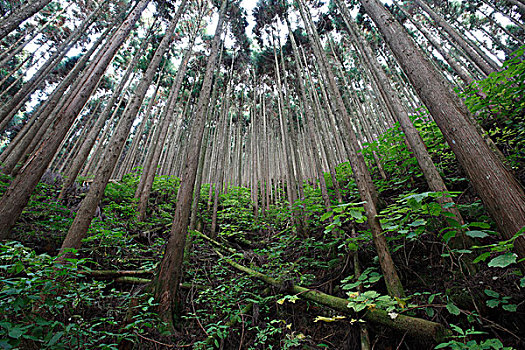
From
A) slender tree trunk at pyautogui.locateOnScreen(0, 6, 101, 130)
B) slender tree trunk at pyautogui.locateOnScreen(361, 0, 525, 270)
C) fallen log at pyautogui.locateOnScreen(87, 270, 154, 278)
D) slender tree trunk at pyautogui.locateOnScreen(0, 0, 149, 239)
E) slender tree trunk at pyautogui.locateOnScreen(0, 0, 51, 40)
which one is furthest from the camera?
slender tree trunk at pyautogui.locateOnScreen(0, 6, 101, 130)

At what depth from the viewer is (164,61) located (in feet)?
45.9

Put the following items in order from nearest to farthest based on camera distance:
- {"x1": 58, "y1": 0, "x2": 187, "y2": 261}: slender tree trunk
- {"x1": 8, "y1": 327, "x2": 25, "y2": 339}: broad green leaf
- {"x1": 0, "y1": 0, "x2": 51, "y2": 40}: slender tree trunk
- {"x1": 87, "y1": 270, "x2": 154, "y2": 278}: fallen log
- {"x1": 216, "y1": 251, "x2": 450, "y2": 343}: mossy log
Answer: {"x1": 8, "y1": 327, "x2": 25, "y2": 339}: broad green leaf, {"x1": 216, "y1": 251, "x2": 450, "y2": 343}: mossy log, {"x1": 58, "y1": 0, "x2": 187, "y2": 261}: slender tree trunk, {"x1": 87, "y1": 270, "x2": 154, "y2": 278}: fallen log, {"x1": 0, "y1": 0, "x2": 51, "y2": 40}: slender tree trunk

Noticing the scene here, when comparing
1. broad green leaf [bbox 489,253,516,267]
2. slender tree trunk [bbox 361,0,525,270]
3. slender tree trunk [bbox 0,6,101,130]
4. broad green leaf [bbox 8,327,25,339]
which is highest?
slender tree trunk [bbox 0,6,101,130]

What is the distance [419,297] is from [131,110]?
20.2ft

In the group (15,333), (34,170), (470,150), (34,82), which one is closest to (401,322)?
(470,150)

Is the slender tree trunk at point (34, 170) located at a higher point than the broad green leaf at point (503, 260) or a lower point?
higher

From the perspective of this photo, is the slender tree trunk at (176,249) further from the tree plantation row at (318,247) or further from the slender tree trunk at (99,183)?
the slender tree trunk at (99,183)

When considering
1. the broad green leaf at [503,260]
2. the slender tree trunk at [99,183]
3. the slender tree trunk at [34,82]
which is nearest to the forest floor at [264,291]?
the broad green leaf at [503,260]

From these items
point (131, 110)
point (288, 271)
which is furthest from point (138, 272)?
point (131, 110)

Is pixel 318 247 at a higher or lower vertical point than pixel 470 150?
lower

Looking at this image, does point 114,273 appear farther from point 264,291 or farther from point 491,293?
point 491,293

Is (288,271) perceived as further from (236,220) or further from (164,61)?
(164,61)

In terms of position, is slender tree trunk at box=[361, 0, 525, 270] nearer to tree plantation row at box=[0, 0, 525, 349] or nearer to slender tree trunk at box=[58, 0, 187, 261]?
tree plantation row at box=[0, 0, 525, 349]

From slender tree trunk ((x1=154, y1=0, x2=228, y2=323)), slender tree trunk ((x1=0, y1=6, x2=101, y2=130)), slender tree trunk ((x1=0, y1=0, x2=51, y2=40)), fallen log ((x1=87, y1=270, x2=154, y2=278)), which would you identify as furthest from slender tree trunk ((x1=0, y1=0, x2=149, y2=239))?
slender tree trunk ((x1=0, y1=6, x2=101, y2=130))
